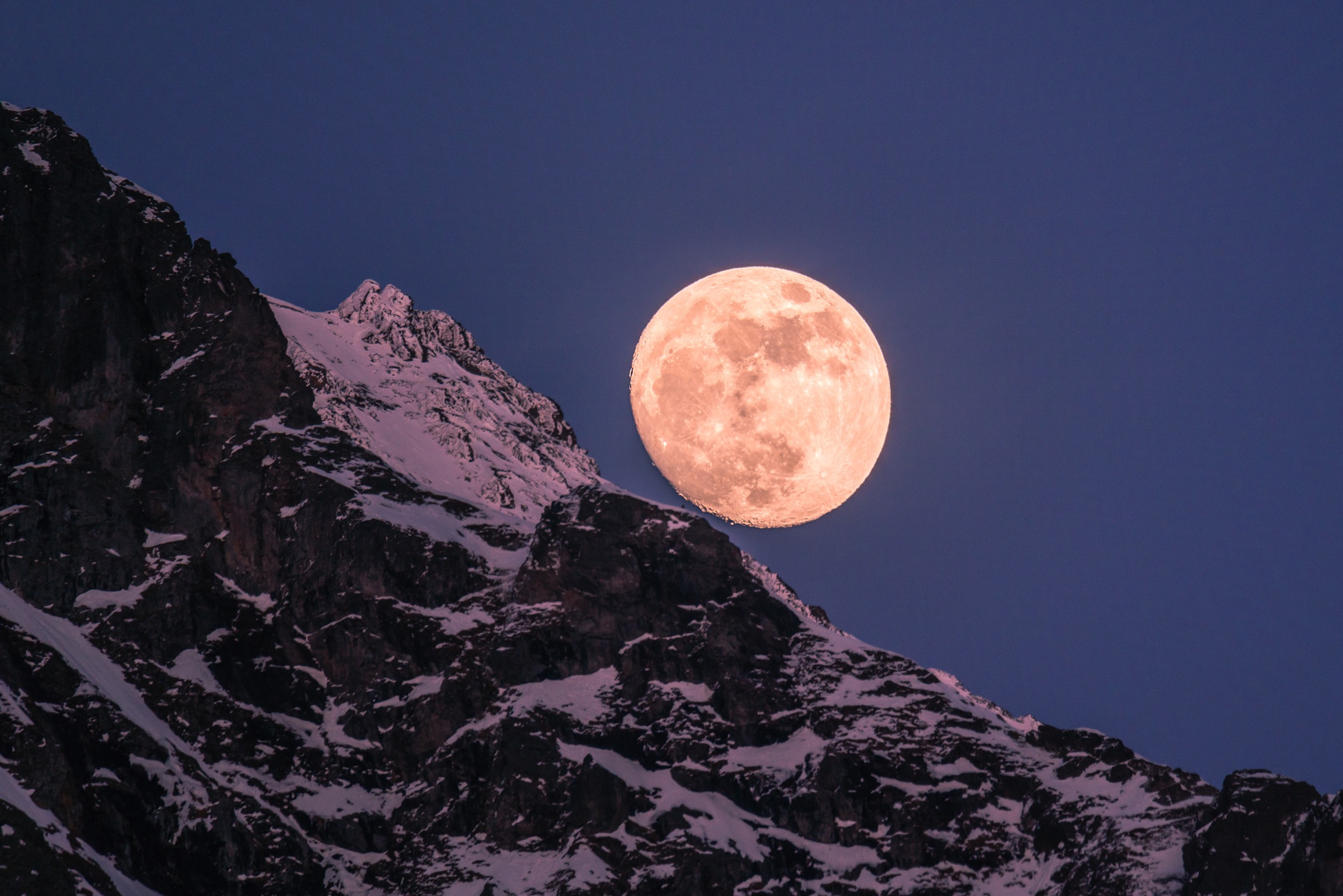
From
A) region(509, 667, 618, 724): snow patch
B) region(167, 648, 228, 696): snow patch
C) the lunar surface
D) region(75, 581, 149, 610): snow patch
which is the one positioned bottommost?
the lunar surface

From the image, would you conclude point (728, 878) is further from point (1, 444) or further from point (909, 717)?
point (1, 444)

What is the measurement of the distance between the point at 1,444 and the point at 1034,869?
12609 cm

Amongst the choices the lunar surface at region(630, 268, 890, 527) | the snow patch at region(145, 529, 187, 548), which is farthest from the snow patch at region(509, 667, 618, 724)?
the lunar surface at region(630, 268, 890, 527)

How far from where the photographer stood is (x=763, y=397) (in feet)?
314

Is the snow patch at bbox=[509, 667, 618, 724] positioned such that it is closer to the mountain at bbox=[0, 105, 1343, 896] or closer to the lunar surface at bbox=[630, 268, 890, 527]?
the mountain at bbox=[0, 105, 1343, 896]

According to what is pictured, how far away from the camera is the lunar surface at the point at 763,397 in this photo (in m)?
96.2

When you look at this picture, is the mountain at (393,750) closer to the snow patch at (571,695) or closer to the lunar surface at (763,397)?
the snow patch at (571,695)

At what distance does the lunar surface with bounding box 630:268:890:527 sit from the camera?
316 feet

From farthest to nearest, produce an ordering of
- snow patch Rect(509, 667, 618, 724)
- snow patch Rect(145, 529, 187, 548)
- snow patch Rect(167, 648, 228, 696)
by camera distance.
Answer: snow patch Rect(145, 529, 187, 548) < snow patch Rect(509, 667, 618, 724) < snow patch Rect(167, 648, 228, 696)

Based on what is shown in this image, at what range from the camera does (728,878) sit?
174 m

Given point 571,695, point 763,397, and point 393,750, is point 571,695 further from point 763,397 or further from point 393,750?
point 763,397

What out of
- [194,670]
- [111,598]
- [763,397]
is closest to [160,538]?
[111,598]

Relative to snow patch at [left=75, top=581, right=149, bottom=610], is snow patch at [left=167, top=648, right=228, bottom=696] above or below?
below

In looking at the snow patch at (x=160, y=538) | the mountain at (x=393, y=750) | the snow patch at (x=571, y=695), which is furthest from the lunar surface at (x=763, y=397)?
the snow patch at (x=160, y=538)
